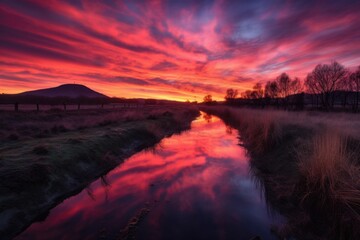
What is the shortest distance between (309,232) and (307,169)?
1.71 m

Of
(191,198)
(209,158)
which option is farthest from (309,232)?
(209,158)

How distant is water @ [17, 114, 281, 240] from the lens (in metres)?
5.26

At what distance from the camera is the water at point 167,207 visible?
526 cm

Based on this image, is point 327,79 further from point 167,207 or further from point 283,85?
point 167,207

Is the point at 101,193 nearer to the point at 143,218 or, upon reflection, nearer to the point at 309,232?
the point at 143,218

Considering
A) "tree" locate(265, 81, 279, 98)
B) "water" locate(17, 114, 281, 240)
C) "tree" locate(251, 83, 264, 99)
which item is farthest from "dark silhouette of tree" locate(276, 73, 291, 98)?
"water" locate(17, 114, 281, 240)

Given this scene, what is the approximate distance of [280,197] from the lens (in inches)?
262

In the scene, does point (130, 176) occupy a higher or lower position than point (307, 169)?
lower

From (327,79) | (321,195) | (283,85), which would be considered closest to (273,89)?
(283,85)

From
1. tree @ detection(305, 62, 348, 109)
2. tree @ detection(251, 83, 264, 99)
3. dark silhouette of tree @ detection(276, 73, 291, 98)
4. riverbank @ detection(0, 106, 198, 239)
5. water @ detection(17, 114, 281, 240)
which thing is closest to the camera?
water @ detection(17, 114, 281, 240)

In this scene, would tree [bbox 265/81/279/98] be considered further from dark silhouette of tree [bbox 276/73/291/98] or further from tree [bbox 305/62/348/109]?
tree [bbox 305/62/348/109]

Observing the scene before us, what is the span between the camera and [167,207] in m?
6.52

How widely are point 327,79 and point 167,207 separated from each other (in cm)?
6037

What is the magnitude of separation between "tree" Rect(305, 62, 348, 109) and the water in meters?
51.5
